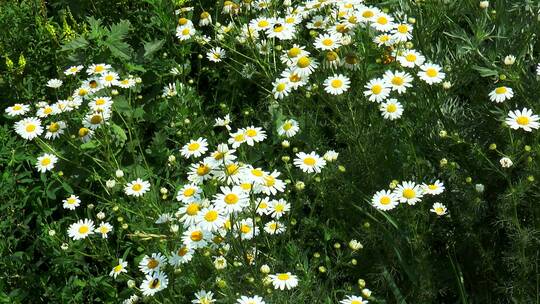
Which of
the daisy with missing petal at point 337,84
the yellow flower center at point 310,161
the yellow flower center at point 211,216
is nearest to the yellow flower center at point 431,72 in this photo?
the daisy with missing petal at point 337,84

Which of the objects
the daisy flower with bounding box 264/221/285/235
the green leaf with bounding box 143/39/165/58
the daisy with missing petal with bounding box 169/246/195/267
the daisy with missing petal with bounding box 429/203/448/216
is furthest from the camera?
the green leaf with bounding box 143/39/165/58

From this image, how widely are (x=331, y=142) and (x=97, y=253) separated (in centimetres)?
125

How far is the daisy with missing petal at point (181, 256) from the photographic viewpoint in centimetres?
243

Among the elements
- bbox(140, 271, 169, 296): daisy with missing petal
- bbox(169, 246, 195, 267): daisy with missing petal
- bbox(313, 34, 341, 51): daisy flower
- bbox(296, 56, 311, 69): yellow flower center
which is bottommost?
bbox(140, 271, 169, 296): daisy with missing petal

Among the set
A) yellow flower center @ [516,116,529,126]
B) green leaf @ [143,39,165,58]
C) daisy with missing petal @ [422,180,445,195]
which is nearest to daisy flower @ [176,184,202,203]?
daisy with missing petal @ [422,180,445,195]

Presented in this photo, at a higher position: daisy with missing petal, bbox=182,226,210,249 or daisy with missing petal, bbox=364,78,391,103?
daisy with missing petal, bbox=364,78,391,103

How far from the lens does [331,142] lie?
3510 mm

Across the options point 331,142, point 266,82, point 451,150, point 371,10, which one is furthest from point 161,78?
point 451,150

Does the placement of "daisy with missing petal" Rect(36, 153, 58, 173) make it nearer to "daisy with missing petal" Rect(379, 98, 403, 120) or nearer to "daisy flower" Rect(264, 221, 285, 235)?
A: "daisy flower" Rect(264, 221, 285, 235)

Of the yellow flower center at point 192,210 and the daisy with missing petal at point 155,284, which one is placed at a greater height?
the yellow flower center at point 192,210

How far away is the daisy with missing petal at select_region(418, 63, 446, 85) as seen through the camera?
110 inches

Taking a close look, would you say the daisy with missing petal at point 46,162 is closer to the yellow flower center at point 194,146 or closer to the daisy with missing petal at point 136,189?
the daisy with missing petal at point 136,189

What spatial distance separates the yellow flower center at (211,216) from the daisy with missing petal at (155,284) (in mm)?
393

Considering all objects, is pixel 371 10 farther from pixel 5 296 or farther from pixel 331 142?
pixel 5 296
